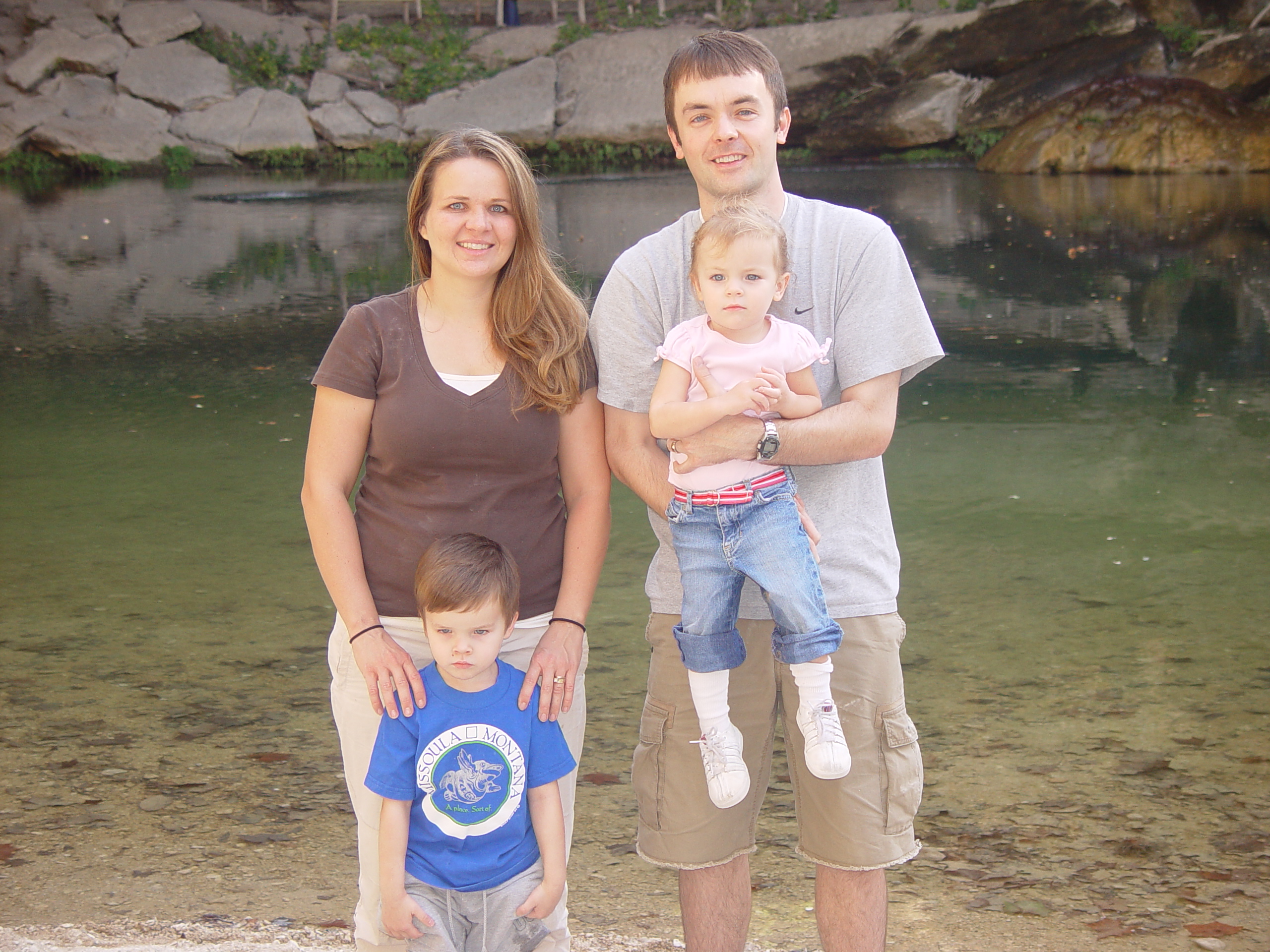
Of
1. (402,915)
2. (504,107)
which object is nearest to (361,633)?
(402,915)

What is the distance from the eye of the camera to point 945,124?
21906 millimetres

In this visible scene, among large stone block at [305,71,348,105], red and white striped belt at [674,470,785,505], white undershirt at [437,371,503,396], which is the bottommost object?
red and white striped belt at [674,470,785,505]

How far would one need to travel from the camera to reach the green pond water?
343cm

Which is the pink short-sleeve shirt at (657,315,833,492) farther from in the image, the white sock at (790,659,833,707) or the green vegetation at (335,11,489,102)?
the green vegetation at (335,11,489,102)

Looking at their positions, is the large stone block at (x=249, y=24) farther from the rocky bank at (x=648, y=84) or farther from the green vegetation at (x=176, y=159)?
the green vegetation at (x=176, y=159)

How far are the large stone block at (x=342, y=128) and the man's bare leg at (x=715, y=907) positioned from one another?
77.5ft

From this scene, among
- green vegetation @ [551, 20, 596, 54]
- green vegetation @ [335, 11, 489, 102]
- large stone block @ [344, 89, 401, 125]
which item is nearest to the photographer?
large stone block @ [344, 89, 401, 125]

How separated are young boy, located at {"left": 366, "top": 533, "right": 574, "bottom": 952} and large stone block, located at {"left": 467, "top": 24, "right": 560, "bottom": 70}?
2583 centimetres

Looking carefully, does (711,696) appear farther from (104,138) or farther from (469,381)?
(104,138)

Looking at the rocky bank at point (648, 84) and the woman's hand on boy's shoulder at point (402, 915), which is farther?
the rocky bank at point (648, 84)

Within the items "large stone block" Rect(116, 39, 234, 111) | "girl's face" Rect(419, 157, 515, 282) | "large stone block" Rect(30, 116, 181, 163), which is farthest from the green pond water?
"large stone block" Rect(116, 39, 234, 111)

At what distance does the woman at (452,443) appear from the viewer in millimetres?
2439

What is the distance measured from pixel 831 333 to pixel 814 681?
26.8 inches

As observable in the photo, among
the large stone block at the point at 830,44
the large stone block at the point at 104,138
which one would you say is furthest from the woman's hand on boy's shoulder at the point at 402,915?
the large stone block at the point at 104,138
